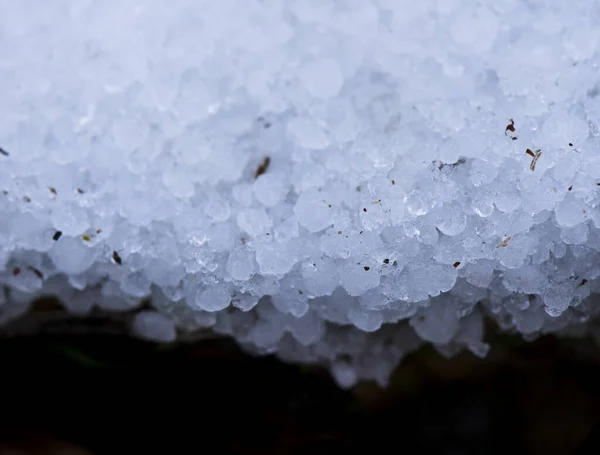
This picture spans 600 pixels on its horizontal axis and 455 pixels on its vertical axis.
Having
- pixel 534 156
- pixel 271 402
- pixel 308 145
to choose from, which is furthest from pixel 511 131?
pixel 271 402

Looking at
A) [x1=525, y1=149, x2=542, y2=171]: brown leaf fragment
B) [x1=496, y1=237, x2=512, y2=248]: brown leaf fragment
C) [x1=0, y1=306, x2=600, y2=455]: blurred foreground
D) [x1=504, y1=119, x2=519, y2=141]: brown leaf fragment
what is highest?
[x1=504, y1=119, x2=519, y2=141]: brown leaf fragment

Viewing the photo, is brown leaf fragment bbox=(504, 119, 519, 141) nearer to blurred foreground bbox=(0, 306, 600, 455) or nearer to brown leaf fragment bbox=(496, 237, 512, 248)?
brown leaf fragment bbox=(496, 237, 512, 248)

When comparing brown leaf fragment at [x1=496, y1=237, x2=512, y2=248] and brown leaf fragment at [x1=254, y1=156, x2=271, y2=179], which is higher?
brown leaf fragment at [x1=254, y1=156, x2=271, y2=179]

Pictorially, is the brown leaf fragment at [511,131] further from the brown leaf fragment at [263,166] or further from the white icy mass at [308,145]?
the brown leaf fragment at [263,166]

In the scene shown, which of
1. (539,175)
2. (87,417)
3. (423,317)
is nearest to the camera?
(539,175)

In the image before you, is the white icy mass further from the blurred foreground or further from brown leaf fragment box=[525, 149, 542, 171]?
the blurred foreground

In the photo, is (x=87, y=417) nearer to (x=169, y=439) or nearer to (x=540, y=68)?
(x=169, y=439)

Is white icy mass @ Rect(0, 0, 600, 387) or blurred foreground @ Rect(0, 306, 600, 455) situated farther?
blurred foreground @ Rect(0, 306, 600, 455)

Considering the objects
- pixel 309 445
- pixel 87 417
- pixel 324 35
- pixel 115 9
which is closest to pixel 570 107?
pixel 324 35

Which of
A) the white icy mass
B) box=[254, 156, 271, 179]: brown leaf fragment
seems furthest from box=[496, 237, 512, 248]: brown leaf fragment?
box=[254, 156, 271, 179]: brown leaf fragment
